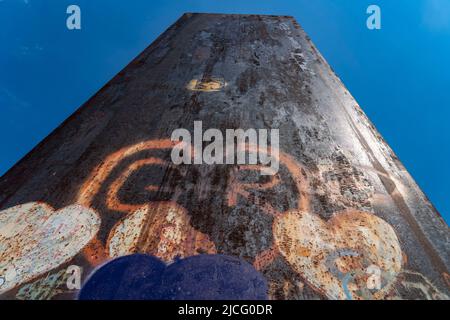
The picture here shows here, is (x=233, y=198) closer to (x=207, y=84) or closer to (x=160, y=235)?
(x=160, y=235)

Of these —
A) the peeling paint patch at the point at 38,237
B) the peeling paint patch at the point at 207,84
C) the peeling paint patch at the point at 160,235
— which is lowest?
the peeling paint patch at the point at 38,237

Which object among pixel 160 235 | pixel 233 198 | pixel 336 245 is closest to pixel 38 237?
pixel 160 235

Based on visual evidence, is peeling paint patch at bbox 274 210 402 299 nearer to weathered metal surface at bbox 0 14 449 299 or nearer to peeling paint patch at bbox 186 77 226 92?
weathered metal surface at bbox 0 14 449 299

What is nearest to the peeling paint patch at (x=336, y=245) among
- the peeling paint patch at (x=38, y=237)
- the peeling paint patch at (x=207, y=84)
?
the peeling paint patch at (x=38, y=237)

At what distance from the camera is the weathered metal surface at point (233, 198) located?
119 centimetres

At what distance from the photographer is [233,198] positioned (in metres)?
1.41

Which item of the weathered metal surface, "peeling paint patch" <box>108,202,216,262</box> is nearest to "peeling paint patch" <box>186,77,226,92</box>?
the weathered metal surface

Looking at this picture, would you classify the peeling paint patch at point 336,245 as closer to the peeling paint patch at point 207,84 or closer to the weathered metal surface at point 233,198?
the weathered metal surface at point 233,198

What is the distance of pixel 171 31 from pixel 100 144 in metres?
1.78

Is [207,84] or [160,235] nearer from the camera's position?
[160,235]

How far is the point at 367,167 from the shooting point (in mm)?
1648

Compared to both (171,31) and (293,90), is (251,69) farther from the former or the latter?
(171,31)

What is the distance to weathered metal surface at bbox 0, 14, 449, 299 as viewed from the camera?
1.19 m
